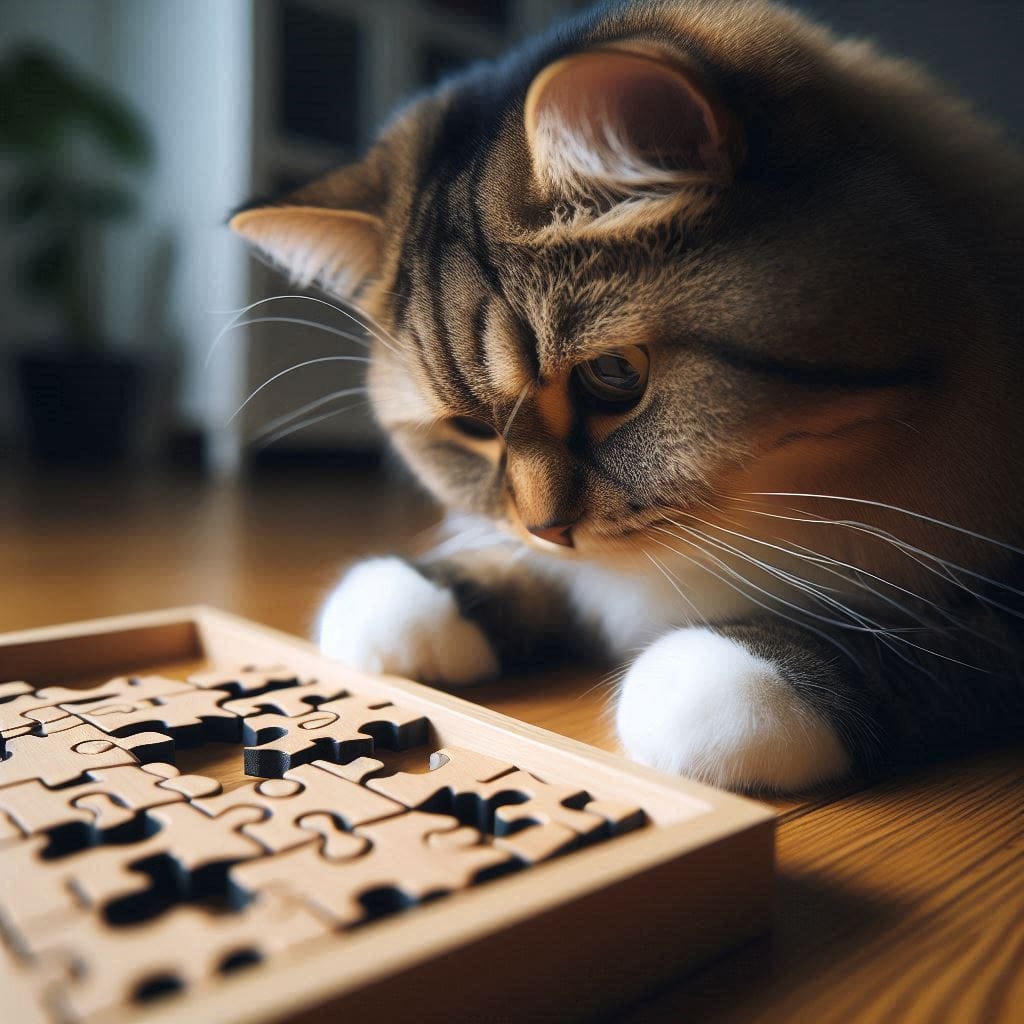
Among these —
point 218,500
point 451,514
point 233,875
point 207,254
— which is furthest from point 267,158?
point 233,875

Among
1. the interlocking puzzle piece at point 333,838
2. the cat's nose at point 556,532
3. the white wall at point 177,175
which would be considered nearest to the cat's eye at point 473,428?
the cat's nose at point 556,532

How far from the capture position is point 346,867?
636 mm

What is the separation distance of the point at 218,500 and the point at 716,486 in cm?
283

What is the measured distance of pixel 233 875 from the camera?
63 centimetres

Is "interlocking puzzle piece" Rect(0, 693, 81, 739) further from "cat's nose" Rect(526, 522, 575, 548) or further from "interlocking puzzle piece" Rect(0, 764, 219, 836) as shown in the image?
"cat's nose" Rect(526, 522, 575, 548)

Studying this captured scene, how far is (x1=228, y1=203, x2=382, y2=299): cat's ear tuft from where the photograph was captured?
130 cm

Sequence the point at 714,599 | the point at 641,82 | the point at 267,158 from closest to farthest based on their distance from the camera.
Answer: the point at 641,82, the point at 714,599, the point at 267,158

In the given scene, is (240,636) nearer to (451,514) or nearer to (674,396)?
(451,514)

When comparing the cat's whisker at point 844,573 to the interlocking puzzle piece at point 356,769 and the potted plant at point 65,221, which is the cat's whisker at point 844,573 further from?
the potted plant at point 65,221

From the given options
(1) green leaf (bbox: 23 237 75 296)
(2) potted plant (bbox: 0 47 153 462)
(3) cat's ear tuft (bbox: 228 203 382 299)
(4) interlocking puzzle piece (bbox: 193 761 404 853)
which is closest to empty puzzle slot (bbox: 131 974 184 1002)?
(4) interlocking puzzle piece (bbox: 193 761 404 853)

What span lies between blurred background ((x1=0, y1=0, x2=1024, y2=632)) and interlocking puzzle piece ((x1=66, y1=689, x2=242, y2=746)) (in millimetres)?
2136

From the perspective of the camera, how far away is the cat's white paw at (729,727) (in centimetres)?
90

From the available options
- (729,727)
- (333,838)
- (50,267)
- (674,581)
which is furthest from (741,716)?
(50,267)

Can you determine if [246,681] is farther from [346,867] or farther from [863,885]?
[863,885]
